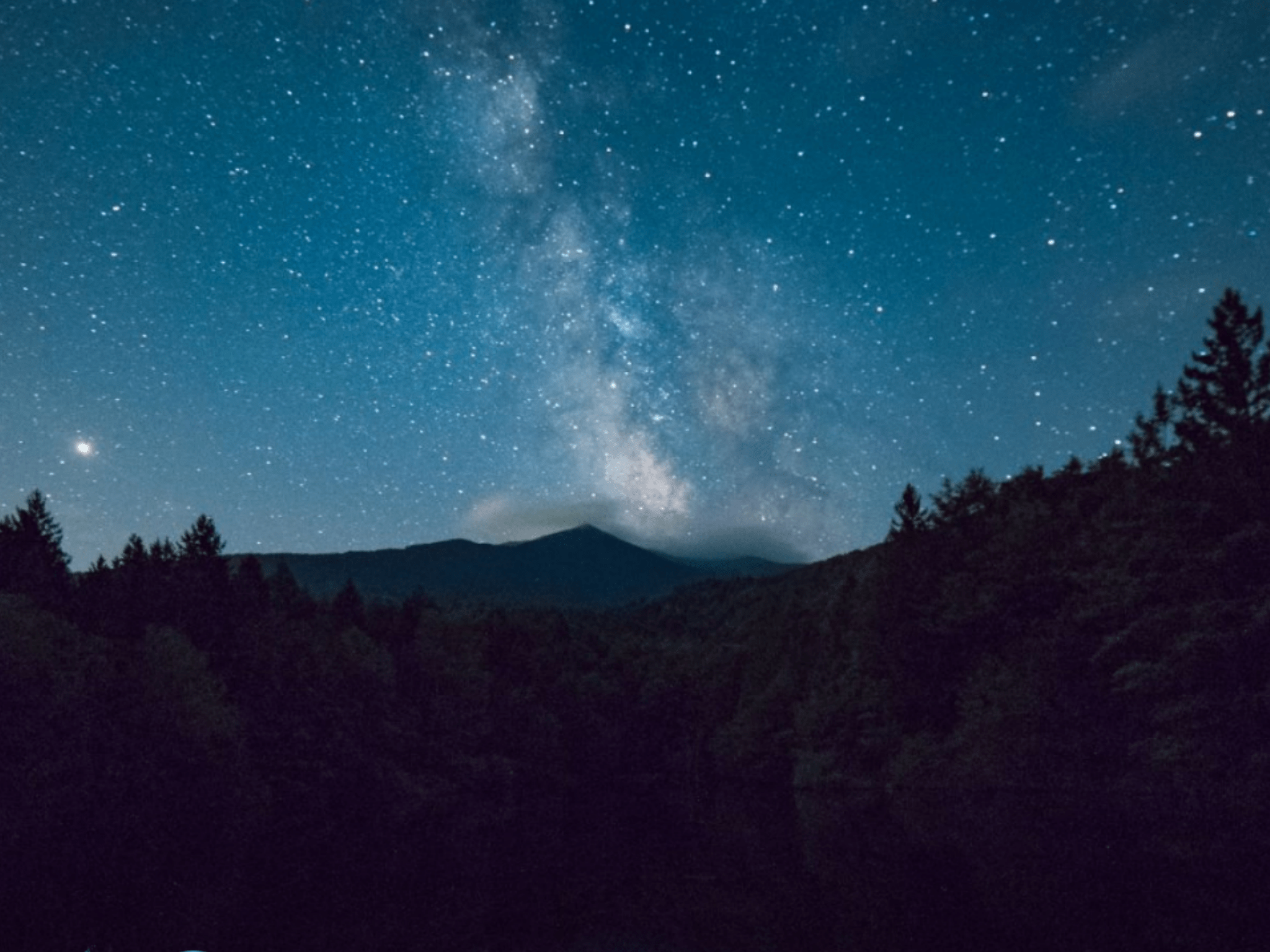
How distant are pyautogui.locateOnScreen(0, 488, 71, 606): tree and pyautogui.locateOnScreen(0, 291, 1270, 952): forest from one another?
0.40 metres

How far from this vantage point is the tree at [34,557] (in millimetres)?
53875

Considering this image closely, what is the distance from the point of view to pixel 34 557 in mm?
55438

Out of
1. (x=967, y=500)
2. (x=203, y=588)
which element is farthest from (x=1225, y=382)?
(x=203, y=588)

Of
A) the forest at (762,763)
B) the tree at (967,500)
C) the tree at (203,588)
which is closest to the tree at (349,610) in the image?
the forest at (762,763)

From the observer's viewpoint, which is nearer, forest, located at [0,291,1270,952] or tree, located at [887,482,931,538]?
forest, located at [0,291,1270,952]

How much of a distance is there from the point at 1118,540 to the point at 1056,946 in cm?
3940

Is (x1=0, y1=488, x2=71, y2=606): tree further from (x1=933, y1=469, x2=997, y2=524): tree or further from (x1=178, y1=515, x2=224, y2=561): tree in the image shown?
(x1=933, y1=469, x2=997, y2=524): tree

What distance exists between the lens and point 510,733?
8956 centimetres

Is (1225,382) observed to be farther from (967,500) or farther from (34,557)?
(34,557)

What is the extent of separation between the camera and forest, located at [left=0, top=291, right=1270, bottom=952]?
2248cm

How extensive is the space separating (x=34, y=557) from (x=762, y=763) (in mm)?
73626

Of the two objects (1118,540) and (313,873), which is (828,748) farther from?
(313,873)

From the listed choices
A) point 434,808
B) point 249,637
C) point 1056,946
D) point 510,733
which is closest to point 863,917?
point 1056,946

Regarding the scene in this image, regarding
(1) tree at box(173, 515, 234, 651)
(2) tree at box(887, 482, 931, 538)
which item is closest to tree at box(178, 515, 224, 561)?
(1) tree at box(173, 515, 234, 651)
